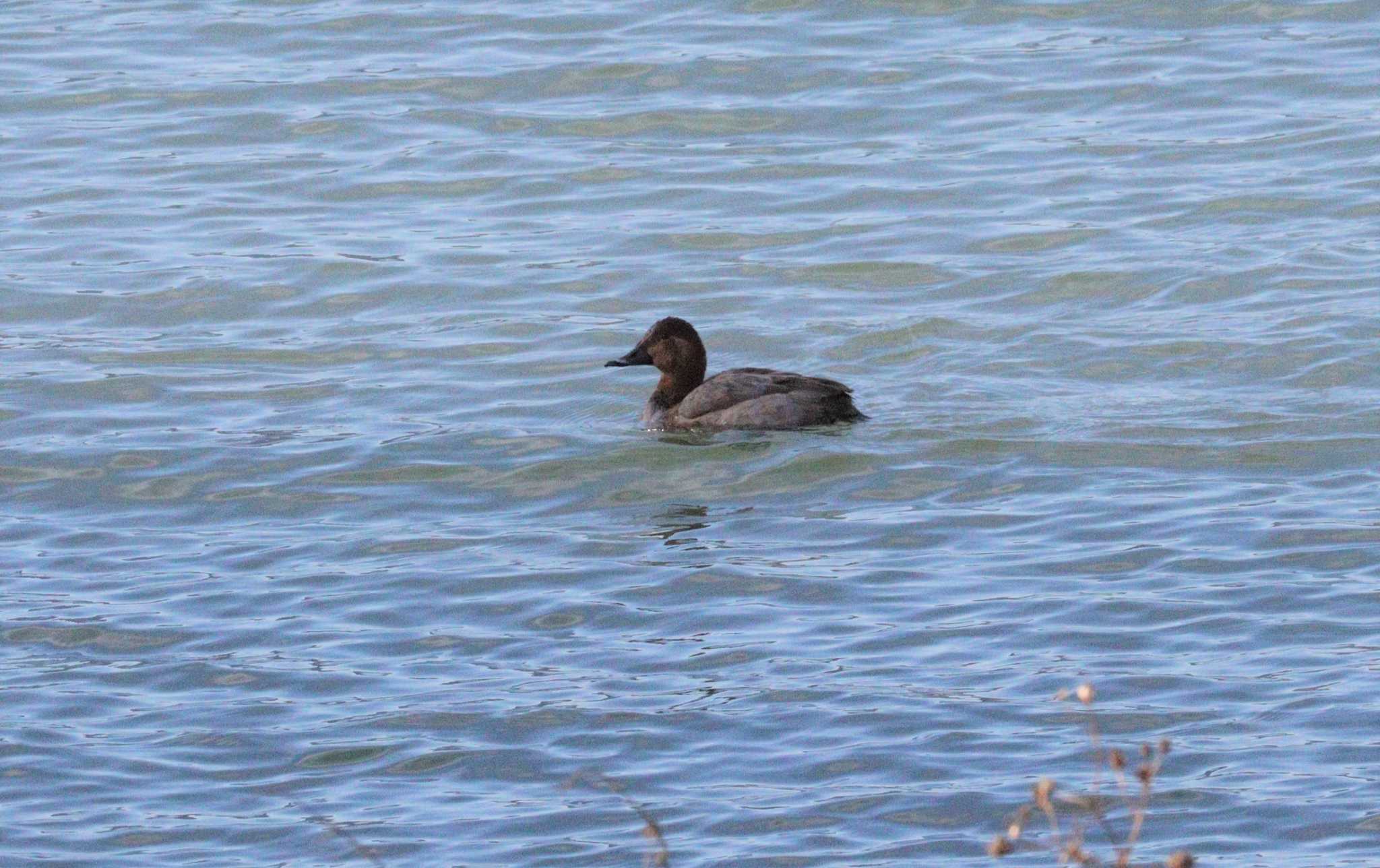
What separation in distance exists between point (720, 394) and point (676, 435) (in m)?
0.35

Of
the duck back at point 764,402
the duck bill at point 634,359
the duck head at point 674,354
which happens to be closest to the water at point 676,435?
the duck back at point 764,402

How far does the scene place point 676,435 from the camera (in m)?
12.8

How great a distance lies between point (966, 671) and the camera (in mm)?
8609

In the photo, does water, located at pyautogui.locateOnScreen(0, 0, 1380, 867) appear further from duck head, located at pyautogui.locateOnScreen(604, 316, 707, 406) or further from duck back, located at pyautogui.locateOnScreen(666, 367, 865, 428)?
duck head, located at pyautogui.locateOnScreen(604, 316, 707, 406)

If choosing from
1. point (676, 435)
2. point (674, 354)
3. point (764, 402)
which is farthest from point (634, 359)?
point (764, 402)

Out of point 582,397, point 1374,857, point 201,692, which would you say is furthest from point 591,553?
point 1374,857

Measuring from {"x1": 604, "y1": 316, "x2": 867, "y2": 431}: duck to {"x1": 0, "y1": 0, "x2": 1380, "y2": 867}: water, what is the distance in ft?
0.54

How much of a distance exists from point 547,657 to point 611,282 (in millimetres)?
6896

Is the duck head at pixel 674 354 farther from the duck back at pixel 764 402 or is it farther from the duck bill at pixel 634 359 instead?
the duck back at pixel 764 402

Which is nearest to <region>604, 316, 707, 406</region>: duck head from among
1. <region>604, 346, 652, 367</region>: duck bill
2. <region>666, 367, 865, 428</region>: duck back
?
<region>604, 346, 652, 367</region>: duck bill

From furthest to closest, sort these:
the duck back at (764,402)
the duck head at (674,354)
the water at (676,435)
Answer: the duck head at (674,354), the duck back at (764,402), the water at (676,435)

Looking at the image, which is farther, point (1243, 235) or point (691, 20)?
point (691, 20)

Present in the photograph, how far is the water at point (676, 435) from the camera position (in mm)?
7770

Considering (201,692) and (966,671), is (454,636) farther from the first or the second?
(966,671)
